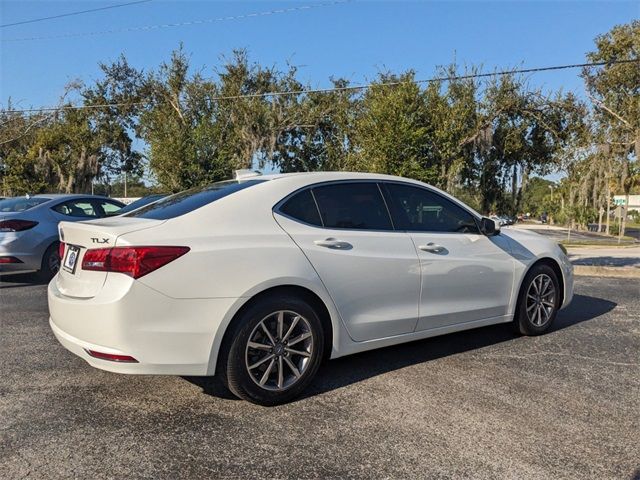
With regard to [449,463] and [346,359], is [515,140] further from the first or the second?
[449,463]

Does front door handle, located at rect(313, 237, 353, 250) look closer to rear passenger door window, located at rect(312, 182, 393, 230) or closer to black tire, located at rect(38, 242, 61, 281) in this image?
rear passenger door window, located at rect(312, 182, 393, 230)

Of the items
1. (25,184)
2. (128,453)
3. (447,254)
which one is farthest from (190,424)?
(25,184)

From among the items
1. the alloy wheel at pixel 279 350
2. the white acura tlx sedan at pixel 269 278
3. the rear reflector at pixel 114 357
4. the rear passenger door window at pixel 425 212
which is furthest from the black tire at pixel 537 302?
the rear reflector at pixel 114 357

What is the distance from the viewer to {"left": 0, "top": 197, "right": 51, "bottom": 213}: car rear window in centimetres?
858

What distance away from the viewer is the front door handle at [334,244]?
3711mm

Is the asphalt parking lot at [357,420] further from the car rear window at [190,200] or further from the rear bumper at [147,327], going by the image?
the car rear window at [190,200]

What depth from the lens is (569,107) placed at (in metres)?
22.0

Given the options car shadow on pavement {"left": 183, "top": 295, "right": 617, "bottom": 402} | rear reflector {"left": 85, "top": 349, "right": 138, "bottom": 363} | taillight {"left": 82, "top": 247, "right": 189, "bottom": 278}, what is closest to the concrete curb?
car shadow on pavement {"left": 183, "top": 295, "right": 617, "bottom": 402}

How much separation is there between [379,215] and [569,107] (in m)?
21.1

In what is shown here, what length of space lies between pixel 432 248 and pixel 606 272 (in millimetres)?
7424

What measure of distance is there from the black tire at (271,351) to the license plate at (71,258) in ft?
3.89

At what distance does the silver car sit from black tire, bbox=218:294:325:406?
6.08 meters

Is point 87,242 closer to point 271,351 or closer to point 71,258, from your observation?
point 71,258

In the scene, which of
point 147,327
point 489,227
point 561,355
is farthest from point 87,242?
point 561,355
